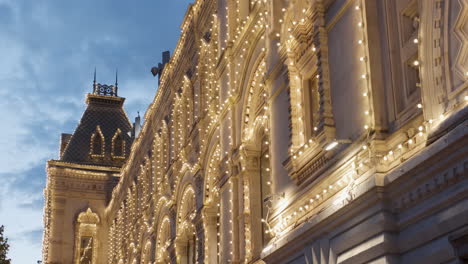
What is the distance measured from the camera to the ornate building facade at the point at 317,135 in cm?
1068

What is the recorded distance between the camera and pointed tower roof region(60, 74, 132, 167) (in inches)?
2106

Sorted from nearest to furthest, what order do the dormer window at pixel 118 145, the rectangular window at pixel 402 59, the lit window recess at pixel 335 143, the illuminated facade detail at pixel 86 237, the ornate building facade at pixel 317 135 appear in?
the ornate building facade at pixel 317 135
the rectangular window at pixel 402 59
the lit window recess at pixel 335 143
the illuminated facade detail at pixel 86 237
the dormer window at pixel 118 145

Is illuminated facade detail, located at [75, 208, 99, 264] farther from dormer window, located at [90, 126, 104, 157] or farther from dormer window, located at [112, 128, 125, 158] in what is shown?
dormer window, located at [112, 128, 125, 158]

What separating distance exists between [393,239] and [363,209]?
0.82 m

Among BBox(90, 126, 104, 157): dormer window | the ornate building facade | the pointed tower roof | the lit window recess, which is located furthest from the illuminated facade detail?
the lit window recess

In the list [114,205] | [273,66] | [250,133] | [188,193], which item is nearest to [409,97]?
[273,66]

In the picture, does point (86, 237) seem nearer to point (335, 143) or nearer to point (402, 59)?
point (335, 143)

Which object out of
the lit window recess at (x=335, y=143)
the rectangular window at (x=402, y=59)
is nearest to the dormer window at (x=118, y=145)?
the lit window recess at (x=335, y=143)

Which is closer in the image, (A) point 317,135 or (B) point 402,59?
(B) point 402,59

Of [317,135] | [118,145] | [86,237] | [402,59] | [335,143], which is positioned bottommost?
[335,143]

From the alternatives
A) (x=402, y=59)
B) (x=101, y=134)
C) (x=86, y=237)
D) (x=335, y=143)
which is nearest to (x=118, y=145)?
(x=101, y=134)

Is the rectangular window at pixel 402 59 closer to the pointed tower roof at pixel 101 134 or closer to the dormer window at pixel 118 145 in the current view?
the pointed tower roof at pixel 101 134

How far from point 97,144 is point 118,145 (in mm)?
1513

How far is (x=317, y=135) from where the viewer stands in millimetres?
14438
